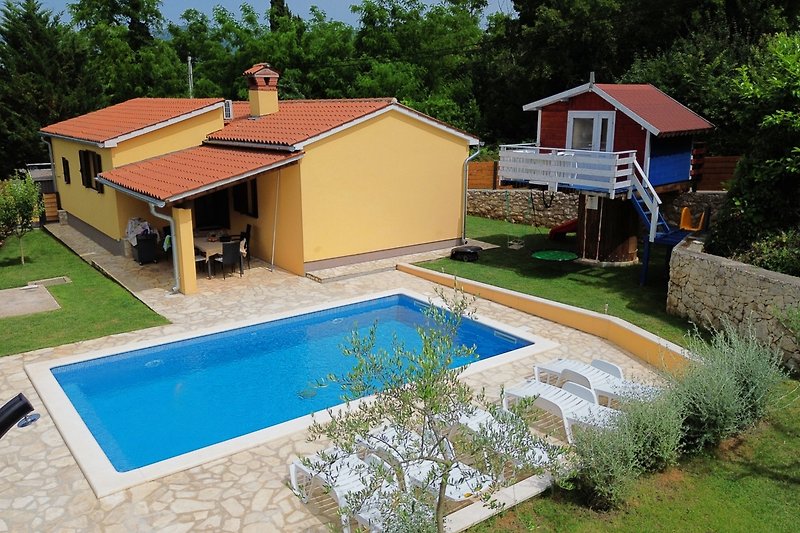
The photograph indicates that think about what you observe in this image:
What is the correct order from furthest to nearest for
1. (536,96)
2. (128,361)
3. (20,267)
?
(536,96), (20,267), (128,361)

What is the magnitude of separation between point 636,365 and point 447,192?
1061 cm

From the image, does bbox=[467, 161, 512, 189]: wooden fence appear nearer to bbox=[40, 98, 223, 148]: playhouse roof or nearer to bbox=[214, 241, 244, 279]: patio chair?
bbox=[40, 98, 223, 148]: playhouse roof

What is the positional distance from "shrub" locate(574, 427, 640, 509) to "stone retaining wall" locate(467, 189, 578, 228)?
17.7 meters

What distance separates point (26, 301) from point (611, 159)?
50.3 ft

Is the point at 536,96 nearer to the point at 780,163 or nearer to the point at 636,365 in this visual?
the point at 780,163

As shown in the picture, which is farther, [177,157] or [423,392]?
[177,157]

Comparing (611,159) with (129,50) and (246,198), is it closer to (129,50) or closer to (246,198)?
(246,198)

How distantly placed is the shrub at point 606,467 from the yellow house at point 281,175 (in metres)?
11.8

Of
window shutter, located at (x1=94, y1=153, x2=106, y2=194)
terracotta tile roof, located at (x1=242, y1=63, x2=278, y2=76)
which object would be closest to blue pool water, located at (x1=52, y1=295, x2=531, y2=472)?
terracotta tile roof, located at (x1=242, y1=63, x2=278, y2=76)

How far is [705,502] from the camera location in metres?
8.05

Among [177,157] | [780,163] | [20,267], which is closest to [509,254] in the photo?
[780,163]

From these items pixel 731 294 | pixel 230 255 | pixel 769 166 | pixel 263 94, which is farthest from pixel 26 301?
pixel 769 166

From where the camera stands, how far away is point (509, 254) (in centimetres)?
2133

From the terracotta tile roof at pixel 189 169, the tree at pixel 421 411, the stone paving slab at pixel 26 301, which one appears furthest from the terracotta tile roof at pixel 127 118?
the tree at pixel 421 411
